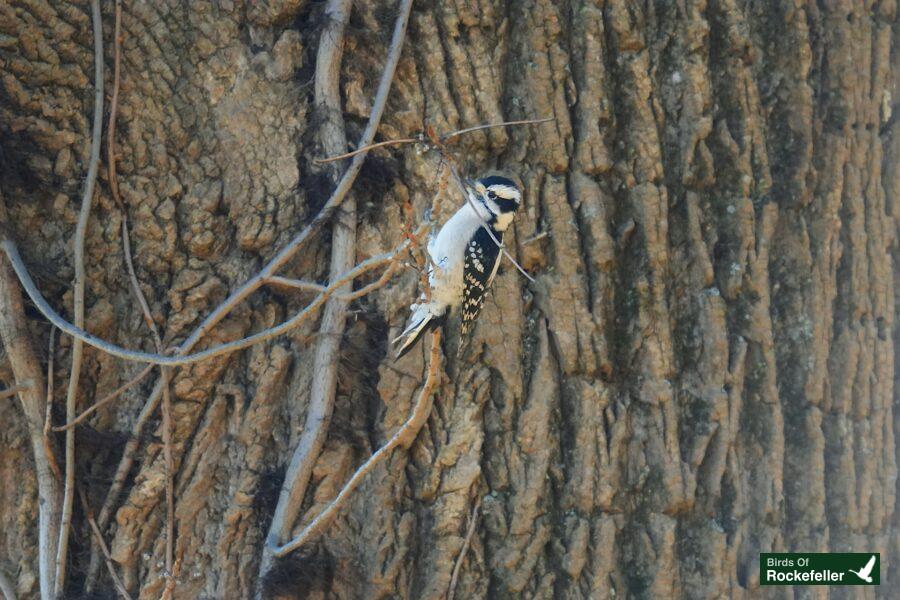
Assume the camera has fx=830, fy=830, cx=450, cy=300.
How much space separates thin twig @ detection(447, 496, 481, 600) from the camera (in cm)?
283

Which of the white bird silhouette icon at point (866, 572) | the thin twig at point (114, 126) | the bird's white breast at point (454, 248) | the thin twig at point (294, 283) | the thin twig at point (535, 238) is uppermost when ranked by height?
the thin twig at point (114, 126)

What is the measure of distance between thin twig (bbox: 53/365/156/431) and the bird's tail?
89 cm

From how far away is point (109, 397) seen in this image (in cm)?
282

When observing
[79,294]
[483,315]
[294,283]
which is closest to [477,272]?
[483,315]

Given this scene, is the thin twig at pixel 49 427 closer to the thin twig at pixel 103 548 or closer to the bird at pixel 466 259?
the thin twig at pixel 103 548

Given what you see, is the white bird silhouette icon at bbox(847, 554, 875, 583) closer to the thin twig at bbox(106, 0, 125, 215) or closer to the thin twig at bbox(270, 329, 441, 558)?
the thin twig at bbox(270, 329, 441, 558)

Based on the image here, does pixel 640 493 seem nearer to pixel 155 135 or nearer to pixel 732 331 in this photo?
pixel 732 331

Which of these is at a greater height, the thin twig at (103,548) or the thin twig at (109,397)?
the thin twig at (109,397)

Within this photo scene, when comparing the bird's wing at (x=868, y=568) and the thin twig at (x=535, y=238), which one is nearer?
the thin twig at (x=535, y=238)

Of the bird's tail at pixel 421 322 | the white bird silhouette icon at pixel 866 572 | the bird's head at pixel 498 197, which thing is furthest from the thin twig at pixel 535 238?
the white bird silhouette icon at pixel 866 572

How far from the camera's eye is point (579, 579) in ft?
9.63

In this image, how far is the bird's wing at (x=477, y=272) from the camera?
9.25 ft

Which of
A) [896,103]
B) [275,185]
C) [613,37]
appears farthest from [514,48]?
[896,103]

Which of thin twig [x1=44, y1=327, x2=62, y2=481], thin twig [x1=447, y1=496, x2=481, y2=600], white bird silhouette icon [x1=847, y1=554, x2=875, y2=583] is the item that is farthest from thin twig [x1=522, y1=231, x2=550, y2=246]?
white bird silhouette icon [x1=847, y1=554, x2=875, y2=583]
